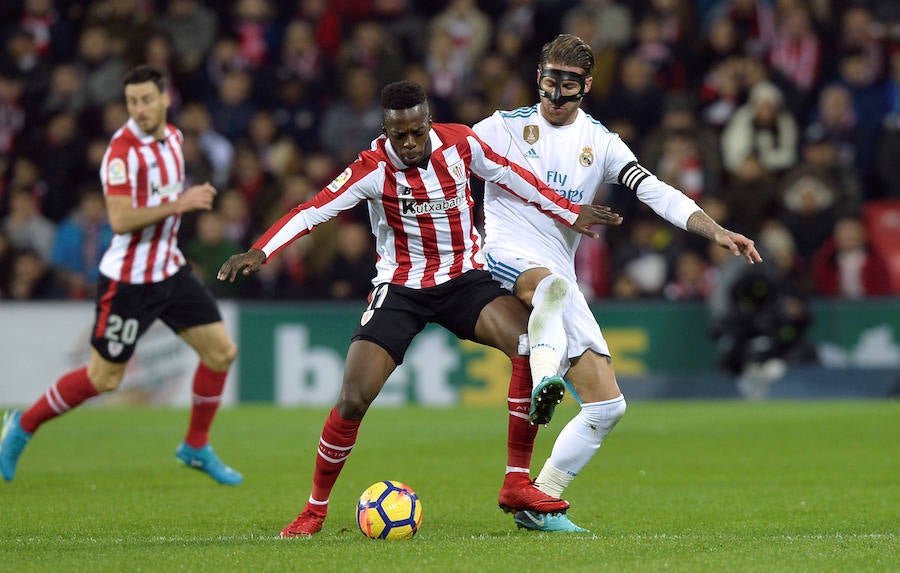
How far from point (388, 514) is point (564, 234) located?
1746 mm

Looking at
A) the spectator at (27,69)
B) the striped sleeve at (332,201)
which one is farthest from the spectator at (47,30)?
the striped sleeve at (332,201)

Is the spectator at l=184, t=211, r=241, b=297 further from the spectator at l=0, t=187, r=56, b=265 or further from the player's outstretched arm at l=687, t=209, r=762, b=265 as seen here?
the player's outstretched arm at l=687, t=209, r=762, b=265

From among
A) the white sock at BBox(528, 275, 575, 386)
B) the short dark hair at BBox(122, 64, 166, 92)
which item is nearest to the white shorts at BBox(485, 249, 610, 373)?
the white sock at BBox(528, 275, 575, 386)

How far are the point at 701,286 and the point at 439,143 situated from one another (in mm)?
8888

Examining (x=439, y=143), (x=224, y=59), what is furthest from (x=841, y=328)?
(x=439, y=143)

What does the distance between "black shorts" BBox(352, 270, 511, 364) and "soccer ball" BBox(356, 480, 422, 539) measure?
63 cm

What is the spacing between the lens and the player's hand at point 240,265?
246 inches

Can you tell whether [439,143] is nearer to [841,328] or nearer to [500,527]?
[500,527]

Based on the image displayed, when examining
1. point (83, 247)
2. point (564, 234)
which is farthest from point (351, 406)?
point (83, 247)

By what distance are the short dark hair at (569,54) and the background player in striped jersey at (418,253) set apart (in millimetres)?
540

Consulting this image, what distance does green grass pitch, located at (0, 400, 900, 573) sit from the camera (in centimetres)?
586

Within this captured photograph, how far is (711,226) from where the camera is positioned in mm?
6715

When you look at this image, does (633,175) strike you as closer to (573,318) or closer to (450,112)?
(573,318)

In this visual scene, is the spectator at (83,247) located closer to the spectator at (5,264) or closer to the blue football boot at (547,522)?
the spectator at (5,264)
